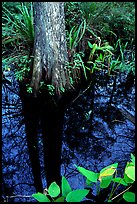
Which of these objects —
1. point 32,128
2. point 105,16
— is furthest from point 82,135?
point 105,16

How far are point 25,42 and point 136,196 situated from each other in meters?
3.16

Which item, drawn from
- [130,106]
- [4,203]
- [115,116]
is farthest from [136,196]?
[130,106]

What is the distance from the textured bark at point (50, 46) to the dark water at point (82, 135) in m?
0.41

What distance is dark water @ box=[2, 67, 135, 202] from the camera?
2414 millimetres

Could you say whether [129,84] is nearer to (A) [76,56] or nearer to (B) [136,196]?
(A) [76,56]

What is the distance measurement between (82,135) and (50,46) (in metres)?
1.22

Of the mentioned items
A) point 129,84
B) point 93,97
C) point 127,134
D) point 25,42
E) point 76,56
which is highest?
point 25,42

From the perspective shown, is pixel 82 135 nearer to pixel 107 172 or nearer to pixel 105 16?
pixel 107 172

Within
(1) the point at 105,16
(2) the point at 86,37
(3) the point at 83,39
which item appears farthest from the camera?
(1) the point at 105,16

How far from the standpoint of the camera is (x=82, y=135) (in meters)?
2.94

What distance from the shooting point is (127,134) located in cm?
291

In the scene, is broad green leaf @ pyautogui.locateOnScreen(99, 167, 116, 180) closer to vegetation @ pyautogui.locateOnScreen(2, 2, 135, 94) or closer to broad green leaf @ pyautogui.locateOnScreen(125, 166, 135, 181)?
broad green leaf @ pyautogui.locateOnScreen(125, 166, 135, 181)

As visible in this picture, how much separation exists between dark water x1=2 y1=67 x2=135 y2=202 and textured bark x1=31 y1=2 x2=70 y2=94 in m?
0.41

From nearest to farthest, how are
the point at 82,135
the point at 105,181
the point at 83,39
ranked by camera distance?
the point at 105,181 → the point at 82,135 → the point at 83,39
